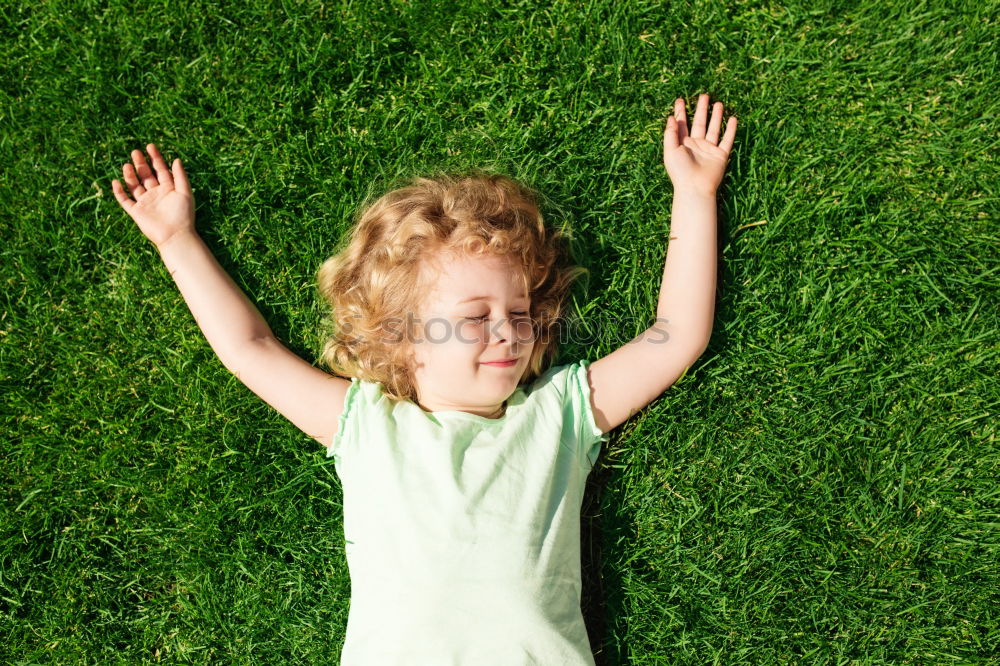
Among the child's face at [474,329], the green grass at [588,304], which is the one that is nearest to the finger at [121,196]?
the green grass at [588,304]

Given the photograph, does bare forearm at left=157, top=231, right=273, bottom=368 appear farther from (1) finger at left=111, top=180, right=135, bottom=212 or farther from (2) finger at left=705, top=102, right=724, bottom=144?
(2) finger at left=705, top=102, right=724, bottom=144

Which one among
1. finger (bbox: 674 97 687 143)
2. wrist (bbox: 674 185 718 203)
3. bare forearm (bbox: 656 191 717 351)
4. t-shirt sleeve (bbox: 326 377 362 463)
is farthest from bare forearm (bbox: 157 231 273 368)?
finger (bbox: 674 97 687 143)

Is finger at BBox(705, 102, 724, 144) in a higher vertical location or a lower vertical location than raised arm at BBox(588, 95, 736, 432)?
higher

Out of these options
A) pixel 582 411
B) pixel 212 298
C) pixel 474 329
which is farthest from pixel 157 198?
pixel 582 411

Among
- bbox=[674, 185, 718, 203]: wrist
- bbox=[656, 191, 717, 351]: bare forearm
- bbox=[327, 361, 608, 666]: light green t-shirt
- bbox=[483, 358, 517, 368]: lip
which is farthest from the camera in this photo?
bbox=[674, 185, 718, 203]: wrist

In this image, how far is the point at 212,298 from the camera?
2793 millimetres

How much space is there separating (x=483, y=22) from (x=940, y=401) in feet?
7.78

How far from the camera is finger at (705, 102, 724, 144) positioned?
2871 mm

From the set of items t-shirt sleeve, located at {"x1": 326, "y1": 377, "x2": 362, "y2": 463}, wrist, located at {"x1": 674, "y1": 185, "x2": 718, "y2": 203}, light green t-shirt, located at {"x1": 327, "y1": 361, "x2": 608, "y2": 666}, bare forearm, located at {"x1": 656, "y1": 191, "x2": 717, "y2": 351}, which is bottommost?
light green t-shirt, located at {"x1": 327, "y1": 361, "x2": 608, "y2": 666}

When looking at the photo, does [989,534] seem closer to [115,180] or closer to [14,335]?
[115,180]

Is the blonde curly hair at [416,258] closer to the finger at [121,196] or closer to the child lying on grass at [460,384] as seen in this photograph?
the child lying on grass at [460,384]

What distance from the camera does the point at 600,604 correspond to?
2.79m

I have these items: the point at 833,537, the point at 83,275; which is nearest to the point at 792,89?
the point at 833,537

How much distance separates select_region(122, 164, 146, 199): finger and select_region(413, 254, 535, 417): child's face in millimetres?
1383
